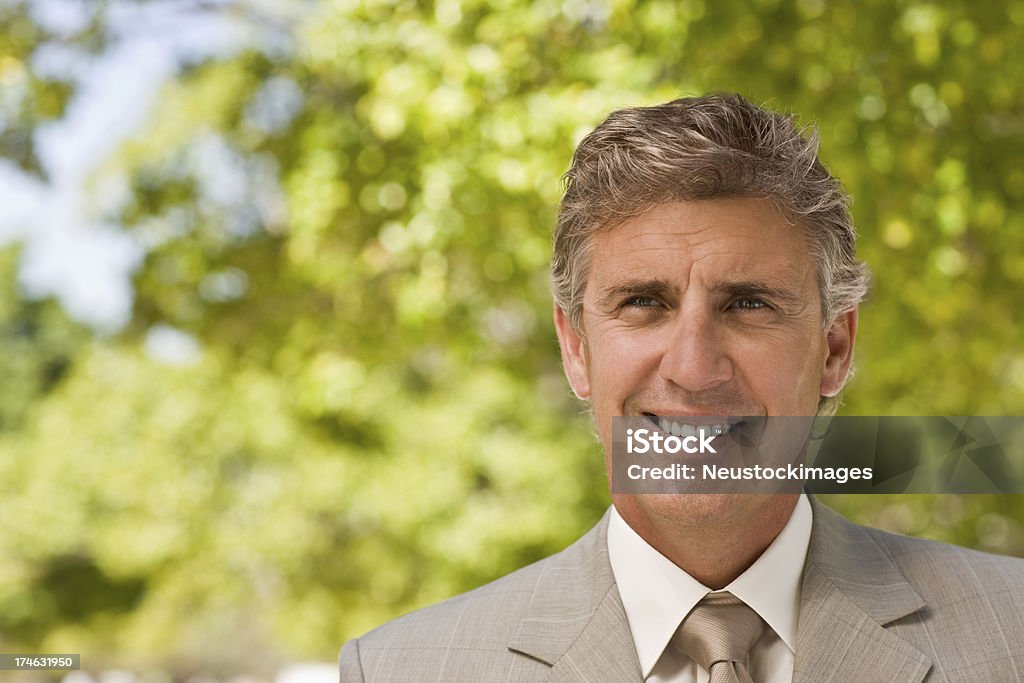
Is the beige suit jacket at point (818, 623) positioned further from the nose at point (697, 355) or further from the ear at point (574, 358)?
the nose at point (697, 355)

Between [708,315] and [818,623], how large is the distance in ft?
1.60

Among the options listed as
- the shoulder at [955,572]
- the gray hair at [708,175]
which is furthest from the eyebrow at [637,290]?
the shoulder at [955,572]

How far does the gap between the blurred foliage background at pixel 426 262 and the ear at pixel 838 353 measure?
2473mm

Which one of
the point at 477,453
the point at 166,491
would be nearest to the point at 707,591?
the point at 477,453

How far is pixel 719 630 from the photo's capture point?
5.65 ft

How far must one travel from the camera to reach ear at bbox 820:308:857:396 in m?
1.86

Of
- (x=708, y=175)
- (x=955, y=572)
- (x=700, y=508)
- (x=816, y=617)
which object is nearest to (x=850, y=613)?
(x=816, y=617)

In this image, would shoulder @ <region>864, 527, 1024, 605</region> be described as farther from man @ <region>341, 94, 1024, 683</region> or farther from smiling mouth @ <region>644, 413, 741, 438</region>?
smiling mouth @ <region>644, 413, 741, 438</region>

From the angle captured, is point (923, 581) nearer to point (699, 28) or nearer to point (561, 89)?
point (699, 28)

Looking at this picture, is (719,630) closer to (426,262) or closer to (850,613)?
(850,613)

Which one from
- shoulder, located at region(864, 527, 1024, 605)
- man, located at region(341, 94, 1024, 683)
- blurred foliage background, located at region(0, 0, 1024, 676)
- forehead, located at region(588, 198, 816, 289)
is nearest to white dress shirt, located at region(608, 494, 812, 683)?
man, located at region(341, 94, 1024, 683)

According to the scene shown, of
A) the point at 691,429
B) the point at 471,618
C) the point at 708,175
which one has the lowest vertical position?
the point at 471,618

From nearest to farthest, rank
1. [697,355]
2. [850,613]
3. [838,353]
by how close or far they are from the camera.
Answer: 1. [697,355]
2. [850,613]
3. [838,353]

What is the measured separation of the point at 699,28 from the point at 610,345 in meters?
2.76
